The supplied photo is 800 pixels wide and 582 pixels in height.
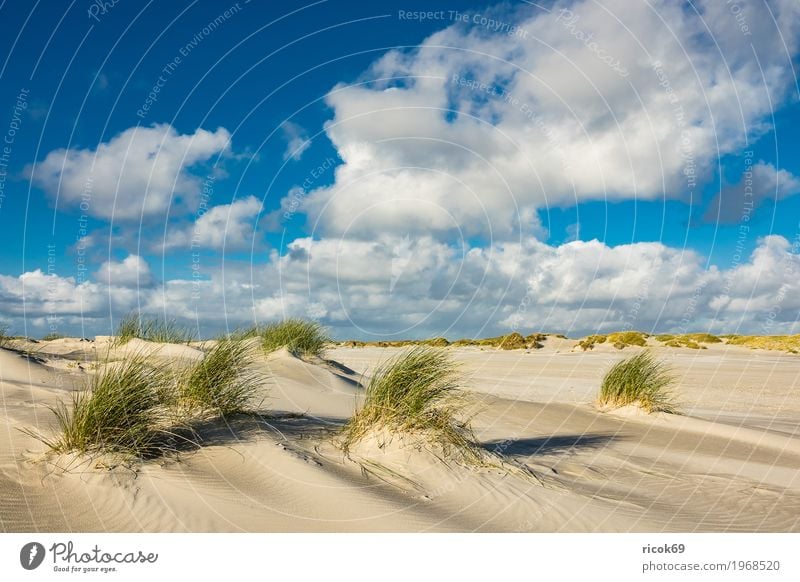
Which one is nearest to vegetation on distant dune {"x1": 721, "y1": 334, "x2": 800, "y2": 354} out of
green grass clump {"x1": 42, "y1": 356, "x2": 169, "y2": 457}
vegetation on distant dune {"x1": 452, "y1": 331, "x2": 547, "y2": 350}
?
vegetation on distant dune {"x1": 452, "y1": 331, "x2": 547, "y2": 350}

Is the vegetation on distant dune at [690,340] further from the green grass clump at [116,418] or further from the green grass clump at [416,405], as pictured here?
the green grass clump at [116,418]

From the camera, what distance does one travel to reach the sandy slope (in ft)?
15.0

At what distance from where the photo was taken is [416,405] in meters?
6.34

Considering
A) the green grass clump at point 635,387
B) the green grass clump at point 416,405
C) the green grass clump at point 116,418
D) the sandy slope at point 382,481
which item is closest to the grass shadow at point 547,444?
the sandy slope at point 382,481

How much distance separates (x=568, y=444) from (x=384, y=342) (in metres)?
43.6

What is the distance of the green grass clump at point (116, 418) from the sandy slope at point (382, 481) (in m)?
0.21

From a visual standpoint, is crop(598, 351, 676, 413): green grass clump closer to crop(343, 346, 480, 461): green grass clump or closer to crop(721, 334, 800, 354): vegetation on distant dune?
crop(343, 346, 480, 461): green grass clump

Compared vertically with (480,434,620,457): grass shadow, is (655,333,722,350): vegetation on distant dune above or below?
above

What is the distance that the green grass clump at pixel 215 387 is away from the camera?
22.0 feet

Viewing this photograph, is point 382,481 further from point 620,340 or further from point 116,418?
point 620,340

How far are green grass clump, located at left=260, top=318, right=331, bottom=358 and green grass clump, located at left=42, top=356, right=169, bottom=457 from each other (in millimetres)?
10307

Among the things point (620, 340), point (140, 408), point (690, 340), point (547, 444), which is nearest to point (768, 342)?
Answer: point (690, 340)

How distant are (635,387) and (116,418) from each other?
9889mm
